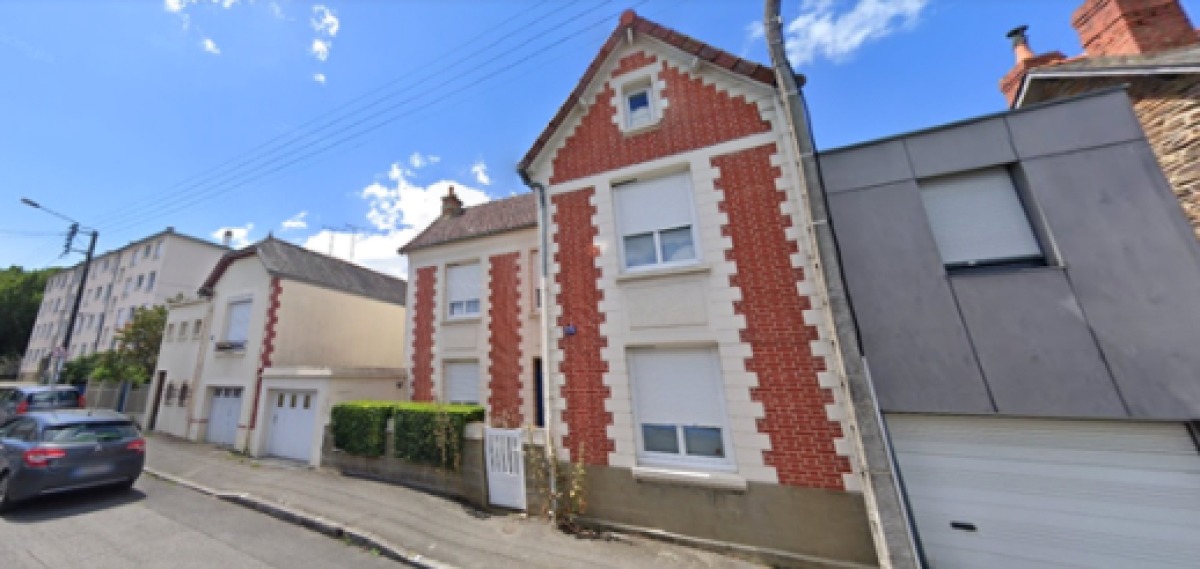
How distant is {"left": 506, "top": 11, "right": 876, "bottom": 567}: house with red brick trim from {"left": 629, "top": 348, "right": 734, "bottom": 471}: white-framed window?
0.02 m

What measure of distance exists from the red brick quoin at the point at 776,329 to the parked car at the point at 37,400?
23266 millimetres

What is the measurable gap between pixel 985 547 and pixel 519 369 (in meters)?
8.83

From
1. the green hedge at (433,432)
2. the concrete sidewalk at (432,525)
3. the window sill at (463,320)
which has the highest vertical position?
the window sill at (463,320)

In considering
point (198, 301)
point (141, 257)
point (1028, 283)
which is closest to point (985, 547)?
point (1028, 283)

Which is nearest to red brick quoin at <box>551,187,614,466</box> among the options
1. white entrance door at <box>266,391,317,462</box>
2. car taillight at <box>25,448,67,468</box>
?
white entrance door at <box>266,391,317,462</box>

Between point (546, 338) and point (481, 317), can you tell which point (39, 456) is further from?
point (546, 338)

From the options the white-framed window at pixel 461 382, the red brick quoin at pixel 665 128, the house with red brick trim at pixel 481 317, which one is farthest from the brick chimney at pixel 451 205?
the red brick quoin at pixel 665 128

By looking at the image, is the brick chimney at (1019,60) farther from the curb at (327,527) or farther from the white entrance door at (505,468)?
the curb at (327,527)

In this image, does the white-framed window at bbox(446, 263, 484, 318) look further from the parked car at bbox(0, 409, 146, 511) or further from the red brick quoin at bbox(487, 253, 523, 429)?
the parked car at bbox(0, 409, 146, 511)

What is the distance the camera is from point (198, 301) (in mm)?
14812

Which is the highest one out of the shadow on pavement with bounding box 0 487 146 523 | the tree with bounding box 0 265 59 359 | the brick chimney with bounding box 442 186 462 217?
the tree with bounding box 0 265 59 359

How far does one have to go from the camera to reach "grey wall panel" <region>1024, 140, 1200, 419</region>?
4238 mm

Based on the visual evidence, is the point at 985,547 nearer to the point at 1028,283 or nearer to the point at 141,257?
the point at 1028,283

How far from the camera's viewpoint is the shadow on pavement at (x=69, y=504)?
6477 mm
